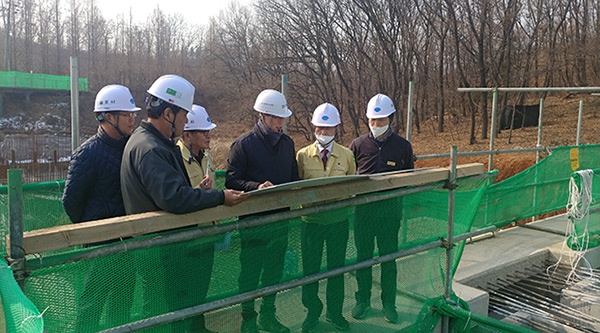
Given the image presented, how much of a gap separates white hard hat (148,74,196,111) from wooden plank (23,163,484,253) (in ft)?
2.35

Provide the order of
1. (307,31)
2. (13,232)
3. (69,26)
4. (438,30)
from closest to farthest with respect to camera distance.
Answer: (13,232) → (438,30) → (307,31) → (69,26)

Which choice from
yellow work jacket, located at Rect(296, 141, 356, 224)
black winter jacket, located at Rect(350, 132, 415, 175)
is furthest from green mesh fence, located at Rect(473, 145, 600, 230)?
yellow work jacket, located at Rect(296, 141, 356, 224)

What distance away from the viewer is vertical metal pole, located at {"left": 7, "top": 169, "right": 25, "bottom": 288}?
1996 millimetres

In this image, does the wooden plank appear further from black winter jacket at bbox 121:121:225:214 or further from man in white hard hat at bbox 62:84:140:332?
man in white hard hat at bbox 62:84:140:332

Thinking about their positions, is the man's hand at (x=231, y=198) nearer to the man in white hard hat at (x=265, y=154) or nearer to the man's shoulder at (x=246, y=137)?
the man in white hard hat at (x=265, y=154)

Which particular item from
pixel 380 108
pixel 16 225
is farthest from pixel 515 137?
pixel 16 225

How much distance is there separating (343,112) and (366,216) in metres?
28.1

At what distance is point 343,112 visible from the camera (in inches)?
1233

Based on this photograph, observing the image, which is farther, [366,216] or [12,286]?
[366,216]

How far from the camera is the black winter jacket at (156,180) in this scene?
251 centimetres

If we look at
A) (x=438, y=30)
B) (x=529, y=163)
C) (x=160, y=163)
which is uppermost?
(x=438, y=30)

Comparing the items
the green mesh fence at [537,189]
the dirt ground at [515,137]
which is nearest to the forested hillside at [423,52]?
the dirt ground at [515,137]

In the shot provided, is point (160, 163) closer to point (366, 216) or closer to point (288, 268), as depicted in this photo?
point (288, 268)

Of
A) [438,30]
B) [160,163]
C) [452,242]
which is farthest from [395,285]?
[438,30]
